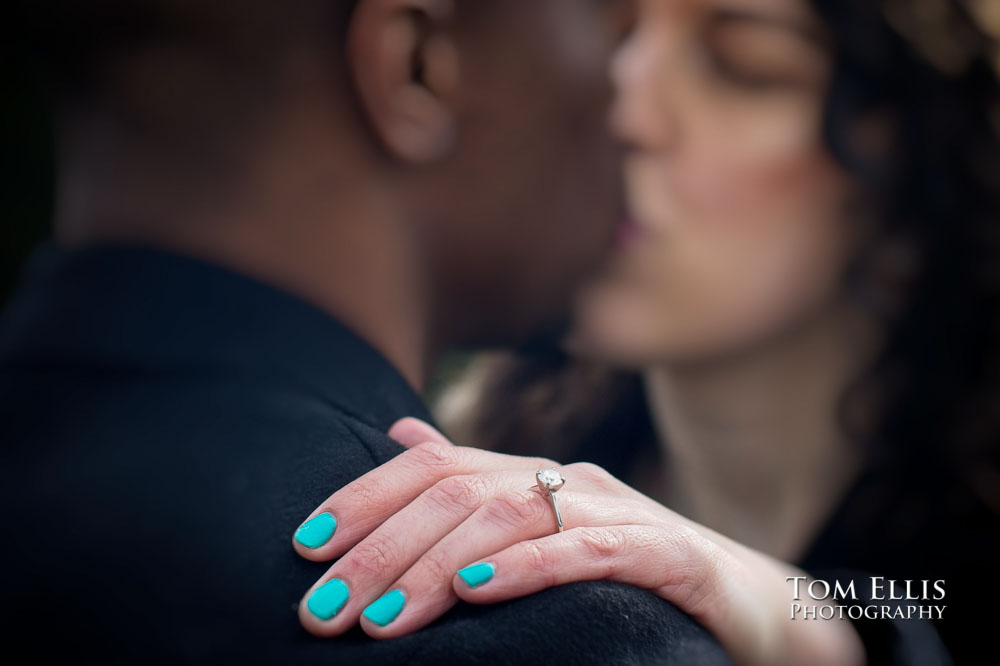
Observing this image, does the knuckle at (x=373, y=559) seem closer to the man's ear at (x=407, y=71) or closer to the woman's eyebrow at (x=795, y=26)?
the man's ear at (x=407, y=71)

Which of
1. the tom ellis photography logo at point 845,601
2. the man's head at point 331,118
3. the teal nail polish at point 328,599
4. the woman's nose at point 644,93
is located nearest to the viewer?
the teal nail polish at point 328,599

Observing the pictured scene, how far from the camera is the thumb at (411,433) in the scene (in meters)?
0.51

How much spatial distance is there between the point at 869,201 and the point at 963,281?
6.0 inches

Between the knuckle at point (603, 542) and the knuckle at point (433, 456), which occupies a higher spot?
the knuckle at point (433, 456)

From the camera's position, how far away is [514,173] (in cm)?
69

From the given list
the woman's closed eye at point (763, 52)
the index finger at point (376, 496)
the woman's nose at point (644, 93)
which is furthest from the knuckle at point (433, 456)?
the woman's closed eye at point (763, 52)

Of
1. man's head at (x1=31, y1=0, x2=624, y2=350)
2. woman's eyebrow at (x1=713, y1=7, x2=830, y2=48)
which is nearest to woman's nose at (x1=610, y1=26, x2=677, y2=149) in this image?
woman's eyebrow at (x1=713, y1=7, x2=830, y2=48)

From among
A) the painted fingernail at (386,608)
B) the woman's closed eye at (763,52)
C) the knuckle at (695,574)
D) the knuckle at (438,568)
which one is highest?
the woman's closed eye at (763,52)

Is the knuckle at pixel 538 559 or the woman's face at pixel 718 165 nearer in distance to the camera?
the knuckle at pixel 538 559

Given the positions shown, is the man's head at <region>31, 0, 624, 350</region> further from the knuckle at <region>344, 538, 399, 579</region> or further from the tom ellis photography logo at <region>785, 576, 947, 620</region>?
the tom ellis photography logo at <region>785, 576, 947, 620</region>

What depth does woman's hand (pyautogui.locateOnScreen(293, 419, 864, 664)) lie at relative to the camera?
399mm

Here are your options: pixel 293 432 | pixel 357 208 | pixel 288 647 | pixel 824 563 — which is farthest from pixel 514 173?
pixel 824 563

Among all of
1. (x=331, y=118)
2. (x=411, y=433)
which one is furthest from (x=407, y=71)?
(x=411, y=433)

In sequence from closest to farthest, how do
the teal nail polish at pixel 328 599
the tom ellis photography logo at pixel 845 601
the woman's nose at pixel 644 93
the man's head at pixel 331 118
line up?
the teal nail polish at pixel 328 599
the man's head at pixel 331 118
the tom ellis photography logo at pixel 845 601
the woman's nose at pixel 644 93
